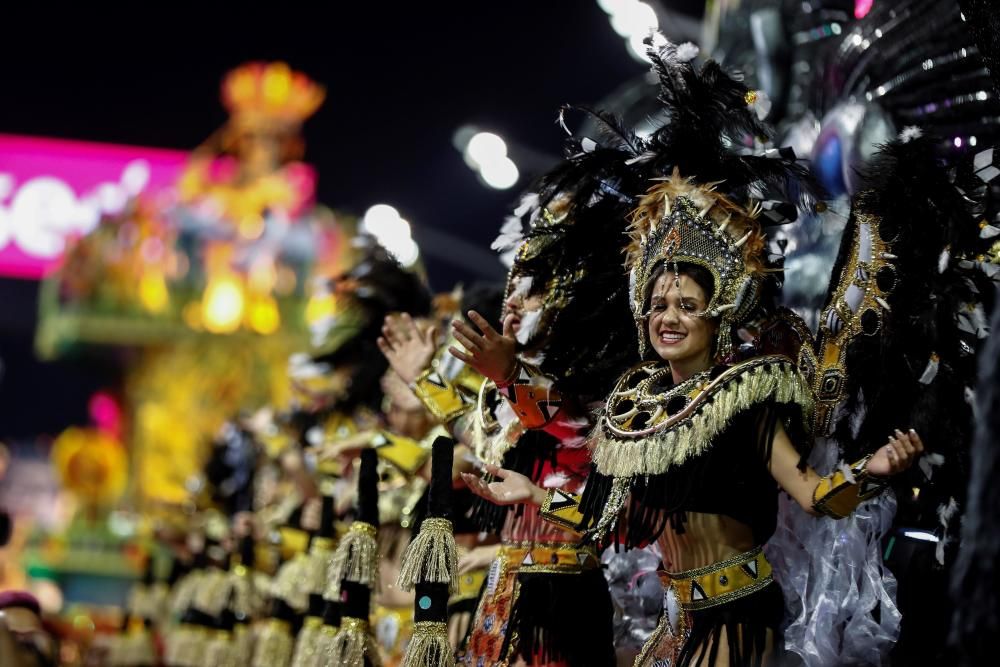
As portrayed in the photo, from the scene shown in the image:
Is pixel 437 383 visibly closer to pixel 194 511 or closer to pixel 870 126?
pixel 870 126

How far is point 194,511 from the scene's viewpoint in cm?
945

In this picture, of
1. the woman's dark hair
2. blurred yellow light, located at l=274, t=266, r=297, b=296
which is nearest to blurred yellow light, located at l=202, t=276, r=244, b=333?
blurred yellow light, located at l=274, t=266, r=297, b=296

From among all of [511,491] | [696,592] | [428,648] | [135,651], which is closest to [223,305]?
[135,651]

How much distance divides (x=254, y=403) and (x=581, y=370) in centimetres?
1175

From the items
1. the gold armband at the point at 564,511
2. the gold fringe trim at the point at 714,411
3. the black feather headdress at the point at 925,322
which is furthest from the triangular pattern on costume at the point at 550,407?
the black feather headdress at the point at 925,322

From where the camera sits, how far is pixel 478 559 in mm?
4574

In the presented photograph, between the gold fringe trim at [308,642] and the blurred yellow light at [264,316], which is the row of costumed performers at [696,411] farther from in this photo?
the blurred yellow light at [264,316]

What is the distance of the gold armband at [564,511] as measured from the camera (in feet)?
11.5

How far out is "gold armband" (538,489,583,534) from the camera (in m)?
3.50

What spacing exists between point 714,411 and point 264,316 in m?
13.2

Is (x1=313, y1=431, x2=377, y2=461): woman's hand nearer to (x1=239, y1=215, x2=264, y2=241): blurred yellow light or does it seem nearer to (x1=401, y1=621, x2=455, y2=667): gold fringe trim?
(x1=401, y1=621, x2=455, y2=667): gold fringe trim

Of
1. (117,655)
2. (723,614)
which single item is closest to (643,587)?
(723,614)

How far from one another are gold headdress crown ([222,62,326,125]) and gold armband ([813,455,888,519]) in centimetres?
1707

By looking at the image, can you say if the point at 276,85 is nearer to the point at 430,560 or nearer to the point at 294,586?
the point at 294,586
